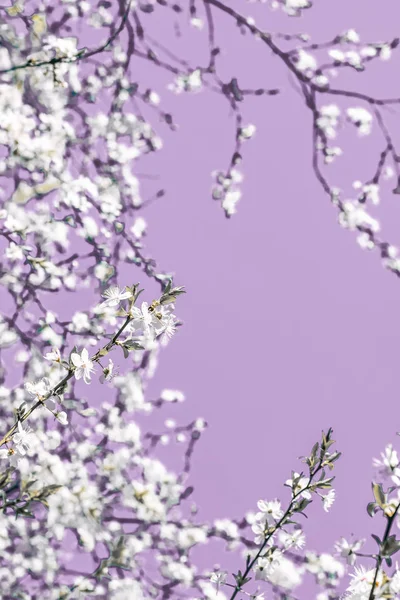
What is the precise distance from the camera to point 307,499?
1.75 m

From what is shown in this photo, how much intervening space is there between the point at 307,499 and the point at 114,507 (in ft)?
11.5

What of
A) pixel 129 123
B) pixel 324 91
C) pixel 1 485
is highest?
pixel 129 123

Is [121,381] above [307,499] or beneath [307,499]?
above

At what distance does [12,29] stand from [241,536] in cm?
381

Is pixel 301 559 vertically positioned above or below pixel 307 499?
above

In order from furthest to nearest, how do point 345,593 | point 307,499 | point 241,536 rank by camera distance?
point 241,536
point 307,499
point 345,593

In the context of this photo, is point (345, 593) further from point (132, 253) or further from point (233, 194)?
point (233, 194)

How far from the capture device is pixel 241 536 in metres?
5.04

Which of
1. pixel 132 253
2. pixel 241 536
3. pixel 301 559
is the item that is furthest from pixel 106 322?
pixel 301 559

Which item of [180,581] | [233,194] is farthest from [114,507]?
[233,194]

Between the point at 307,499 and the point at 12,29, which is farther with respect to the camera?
the point at 12,29

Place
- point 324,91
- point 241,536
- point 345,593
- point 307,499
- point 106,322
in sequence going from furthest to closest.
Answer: point 241,536 → point 106,322 → point 324,91 → point 307,499 → point 345,593

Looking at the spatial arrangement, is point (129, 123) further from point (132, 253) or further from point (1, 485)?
point (1, 485)

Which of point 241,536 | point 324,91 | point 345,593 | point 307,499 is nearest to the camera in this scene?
point 345,593
